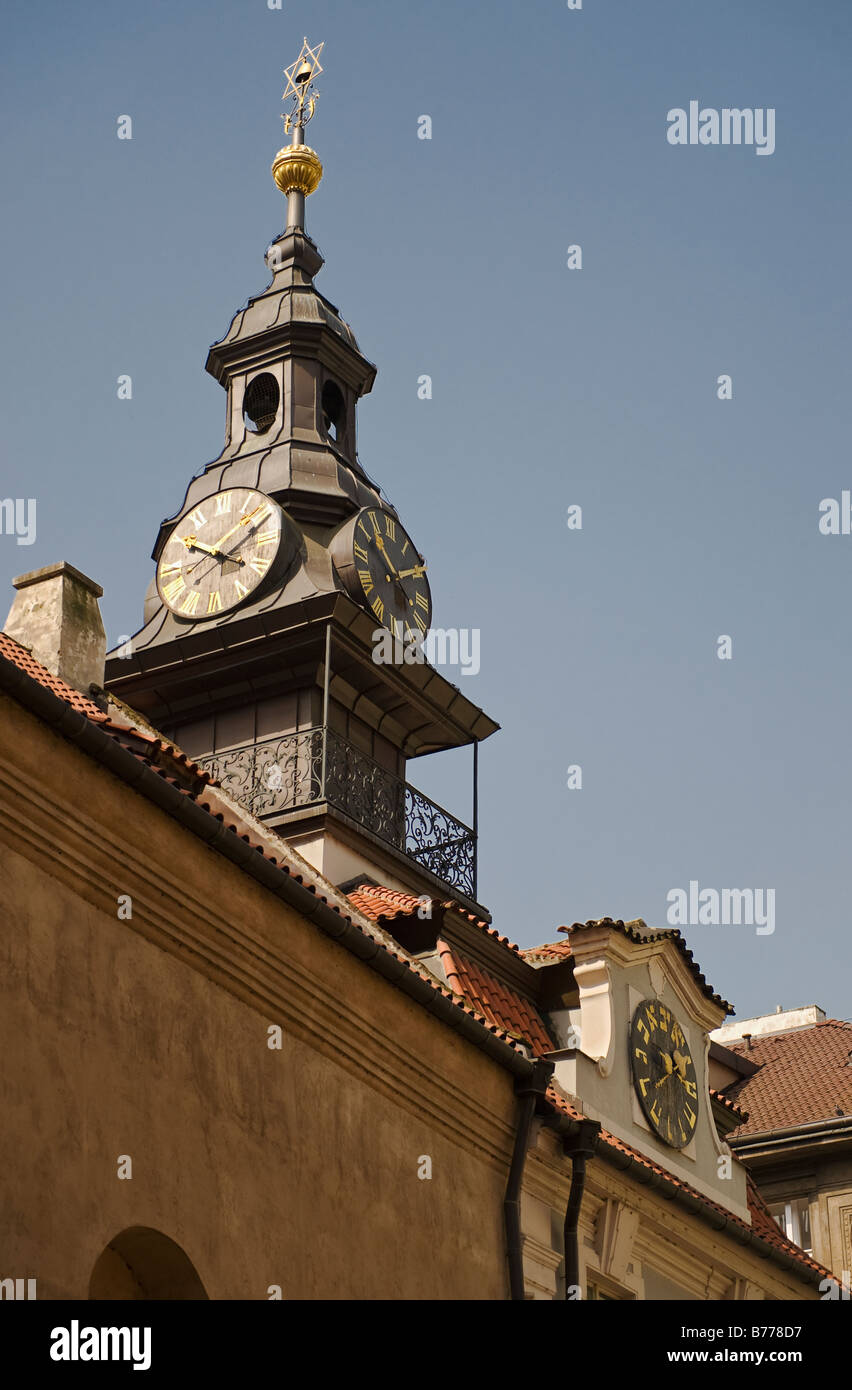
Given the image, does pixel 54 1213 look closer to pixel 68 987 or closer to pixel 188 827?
pixel 68 987

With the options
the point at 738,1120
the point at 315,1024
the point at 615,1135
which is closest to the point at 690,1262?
the point at 615,1135

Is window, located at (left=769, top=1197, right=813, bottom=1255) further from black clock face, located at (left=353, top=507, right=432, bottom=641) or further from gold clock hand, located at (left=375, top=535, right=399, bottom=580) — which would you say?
gold clock hand, located at (left=375, top=535, right=399, bottom=580)

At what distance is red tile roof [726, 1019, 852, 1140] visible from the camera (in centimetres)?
3325

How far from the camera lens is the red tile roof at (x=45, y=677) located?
58.0 feet

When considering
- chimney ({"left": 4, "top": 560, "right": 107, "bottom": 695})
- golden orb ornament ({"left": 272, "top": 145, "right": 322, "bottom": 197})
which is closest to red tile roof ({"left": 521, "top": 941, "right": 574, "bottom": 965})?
chimney ({"left": 4, "top": 560, "right": 107, "bottom": 695})

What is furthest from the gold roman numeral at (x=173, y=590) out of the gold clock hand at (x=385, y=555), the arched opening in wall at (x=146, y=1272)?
the arched opening in wall at (x=146, y=1272)

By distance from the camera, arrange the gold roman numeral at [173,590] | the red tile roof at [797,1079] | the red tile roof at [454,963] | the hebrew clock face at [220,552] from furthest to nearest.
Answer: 1. the red tile roof at [797,1079]
2. the gold roman numeral at [173,590]
3. the hebrew clock face at [220,552]
4. the red tile roof at [454,963]

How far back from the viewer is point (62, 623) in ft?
66.9

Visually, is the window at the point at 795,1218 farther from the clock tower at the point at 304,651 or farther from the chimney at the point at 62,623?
the chimney at the point at 62,623

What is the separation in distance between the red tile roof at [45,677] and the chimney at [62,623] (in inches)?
33.8

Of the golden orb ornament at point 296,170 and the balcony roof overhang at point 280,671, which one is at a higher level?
the golden orb ornament at point 296,170

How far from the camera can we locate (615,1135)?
2291cm
